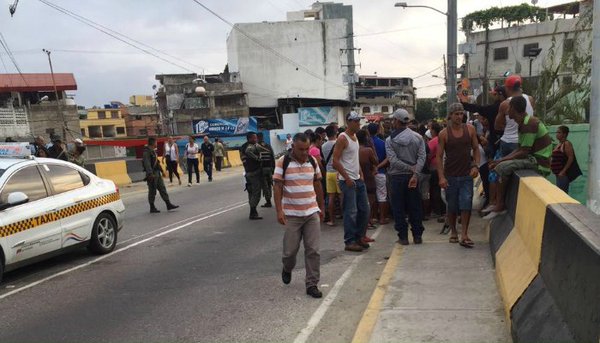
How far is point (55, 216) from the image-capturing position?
21.4 feet

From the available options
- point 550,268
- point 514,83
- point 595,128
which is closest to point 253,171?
point 514,83

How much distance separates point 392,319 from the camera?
4.33 m

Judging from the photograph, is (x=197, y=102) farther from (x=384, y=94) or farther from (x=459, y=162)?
(x=459, y=162)

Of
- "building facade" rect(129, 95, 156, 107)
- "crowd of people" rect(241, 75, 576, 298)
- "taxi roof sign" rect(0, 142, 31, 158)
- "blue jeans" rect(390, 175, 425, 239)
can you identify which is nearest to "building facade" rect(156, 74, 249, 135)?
"taxi roof sign" rect(0, 142, 31, 158)

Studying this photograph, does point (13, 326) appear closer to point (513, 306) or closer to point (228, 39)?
point (513, 306)

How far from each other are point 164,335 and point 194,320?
390mm

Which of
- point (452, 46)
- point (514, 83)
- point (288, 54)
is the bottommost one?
point (514, 83)

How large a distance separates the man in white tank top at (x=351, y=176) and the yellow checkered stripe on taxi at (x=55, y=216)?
362cm

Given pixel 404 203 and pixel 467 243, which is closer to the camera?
pixel 467 243

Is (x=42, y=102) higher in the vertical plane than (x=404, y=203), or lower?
higher

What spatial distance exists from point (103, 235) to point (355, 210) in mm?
3851

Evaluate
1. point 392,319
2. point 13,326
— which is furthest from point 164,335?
point 392,319

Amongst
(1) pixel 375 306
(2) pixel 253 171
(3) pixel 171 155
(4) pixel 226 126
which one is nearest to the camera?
(1) pixel 375 306

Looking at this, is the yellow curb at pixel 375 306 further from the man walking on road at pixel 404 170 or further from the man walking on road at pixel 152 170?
the man walking on road at pixel 152 170
